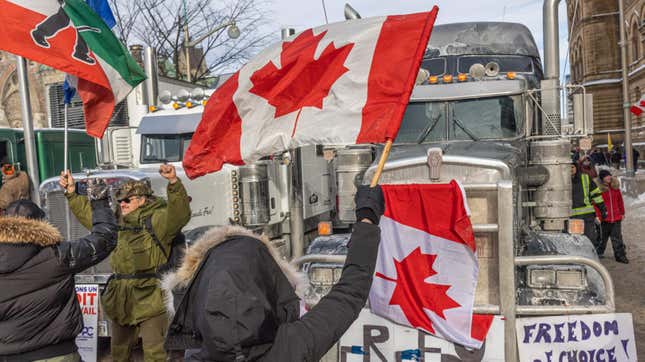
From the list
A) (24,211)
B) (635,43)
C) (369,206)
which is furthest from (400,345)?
(635,43)

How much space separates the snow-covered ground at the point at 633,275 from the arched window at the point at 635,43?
95.4 ft

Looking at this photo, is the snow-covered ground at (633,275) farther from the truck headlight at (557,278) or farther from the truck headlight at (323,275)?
the truck headlight at (323,275)

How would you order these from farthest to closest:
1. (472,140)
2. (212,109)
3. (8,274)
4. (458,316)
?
(472,140) < (458,316) < (212,109) < (8,274)

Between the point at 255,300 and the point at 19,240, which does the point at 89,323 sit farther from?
the point at 255,300

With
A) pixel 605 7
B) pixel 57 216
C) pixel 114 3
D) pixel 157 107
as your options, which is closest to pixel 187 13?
pixel 114 3

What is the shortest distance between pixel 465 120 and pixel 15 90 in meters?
30.2

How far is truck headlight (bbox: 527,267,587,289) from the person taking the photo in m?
4.54

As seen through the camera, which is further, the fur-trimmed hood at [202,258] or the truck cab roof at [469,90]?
the truck cab roof at [469,90]

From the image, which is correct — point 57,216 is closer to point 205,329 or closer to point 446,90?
point 446,90

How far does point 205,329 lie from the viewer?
2045 mm

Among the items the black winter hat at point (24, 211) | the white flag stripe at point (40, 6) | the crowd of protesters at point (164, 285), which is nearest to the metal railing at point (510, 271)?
the crowd of protesters at point (164, 285)

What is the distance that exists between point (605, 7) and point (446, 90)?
153 feet

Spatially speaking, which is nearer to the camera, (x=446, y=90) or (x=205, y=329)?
(x=205, y=329)

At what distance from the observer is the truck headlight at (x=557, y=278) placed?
14.9 ft
